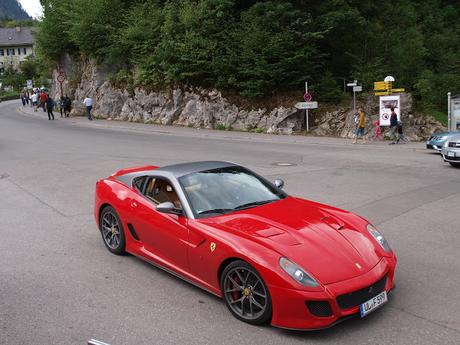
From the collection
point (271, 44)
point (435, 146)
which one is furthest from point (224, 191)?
point (271, 44)

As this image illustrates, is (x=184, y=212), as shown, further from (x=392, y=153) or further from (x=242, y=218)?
(x=392, y=153)

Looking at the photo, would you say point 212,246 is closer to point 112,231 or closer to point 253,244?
point 253,244

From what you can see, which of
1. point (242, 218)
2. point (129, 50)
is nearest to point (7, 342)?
point (242, 218)

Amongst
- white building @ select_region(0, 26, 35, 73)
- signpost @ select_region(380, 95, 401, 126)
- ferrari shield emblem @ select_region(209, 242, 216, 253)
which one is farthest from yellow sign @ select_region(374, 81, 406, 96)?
white building @ select_region(0, 26, 35, 73)

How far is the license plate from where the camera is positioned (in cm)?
427

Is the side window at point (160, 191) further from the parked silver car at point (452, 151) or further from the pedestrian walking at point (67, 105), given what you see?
the pedestrian walking at point (67, 105)

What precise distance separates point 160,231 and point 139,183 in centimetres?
105

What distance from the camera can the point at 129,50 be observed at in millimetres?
35031

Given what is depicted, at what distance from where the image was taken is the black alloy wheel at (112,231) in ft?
21.2

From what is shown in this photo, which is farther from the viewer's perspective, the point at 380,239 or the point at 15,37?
the point at 15,37

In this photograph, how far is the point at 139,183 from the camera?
640cm

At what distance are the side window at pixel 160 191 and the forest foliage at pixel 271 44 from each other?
2133 centimetres

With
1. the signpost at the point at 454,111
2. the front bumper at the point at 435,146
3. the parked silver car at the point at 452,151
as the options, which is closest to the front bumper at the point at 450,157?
the parked silver car at the point at 452,151

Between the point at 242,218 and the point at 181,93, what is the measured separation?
27107 millimetres
